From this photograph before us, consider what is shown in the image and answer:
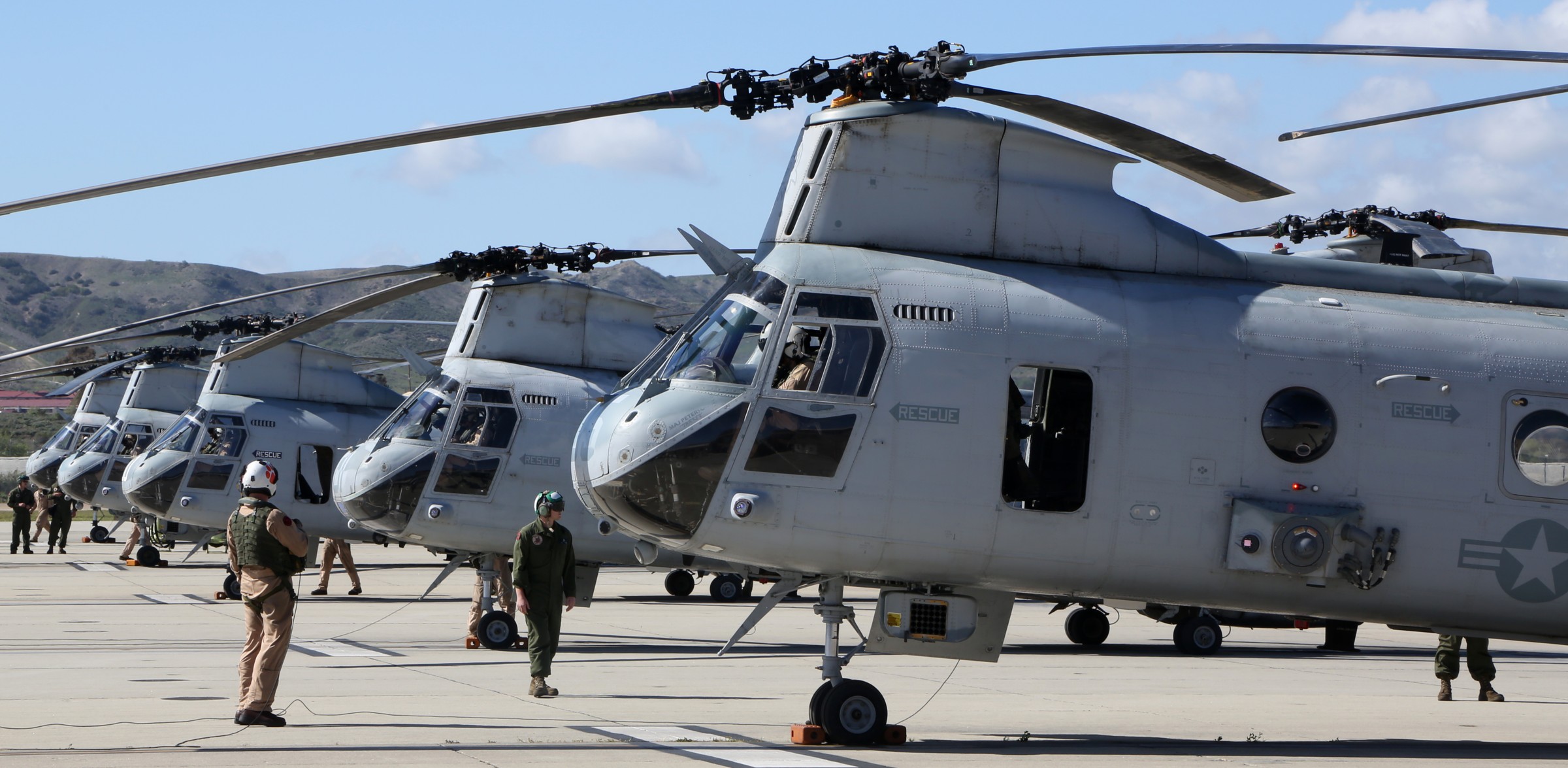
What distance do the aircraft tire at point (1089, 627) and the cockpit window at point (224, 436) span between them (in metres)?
14.8

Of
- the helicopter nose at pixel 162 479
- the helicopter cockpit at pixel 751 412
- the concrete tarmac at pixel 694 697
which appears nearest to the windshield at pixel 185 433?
the helicopter nose at pixel 162 479

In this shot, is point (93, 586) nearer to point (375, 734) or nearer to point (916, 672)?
point (916, 672)

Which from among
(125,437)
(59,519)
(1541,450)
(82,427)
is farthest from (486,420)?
(82,427)

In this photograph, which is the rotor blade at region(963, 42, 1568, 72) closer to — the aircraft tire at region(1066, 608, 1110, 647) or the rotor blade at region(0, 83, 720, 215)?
the rotor blade at region(0, 83, 720, 215)

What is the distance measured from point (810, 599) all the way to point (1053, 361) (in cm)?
1750

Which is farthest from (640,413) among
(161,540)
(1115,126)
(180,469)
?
(161,540)

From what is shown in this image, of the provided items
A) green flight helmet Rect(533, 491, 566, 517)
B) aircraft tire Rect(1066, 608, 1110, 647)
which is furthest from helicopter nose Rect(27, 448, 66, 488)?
green flight helmet Rect(533, 491, 566, 517)

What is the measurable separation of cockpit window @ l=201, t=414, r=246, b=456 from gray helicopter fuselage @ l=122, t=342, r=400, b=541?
11mm

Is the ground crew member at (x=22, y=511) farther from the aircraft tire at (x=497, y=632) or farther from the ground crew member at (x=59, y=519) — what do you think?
the aircraft tire at (x=497, y=632)

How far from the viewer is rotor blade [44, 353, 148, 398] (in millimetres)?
35812

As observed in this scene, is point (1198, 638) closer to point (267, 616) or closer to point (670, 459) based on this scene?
point (670, 459)

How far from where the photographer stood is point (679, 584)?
84.4ft

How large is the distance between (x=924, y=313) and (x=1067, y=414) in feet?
4.01

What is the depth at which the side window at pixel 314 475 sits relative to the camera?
990 inches
